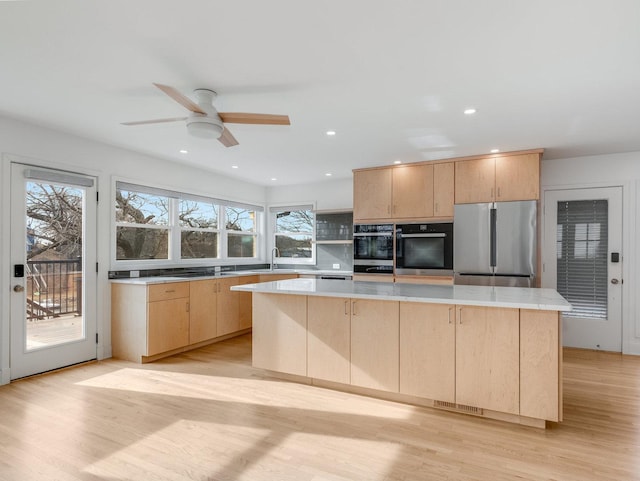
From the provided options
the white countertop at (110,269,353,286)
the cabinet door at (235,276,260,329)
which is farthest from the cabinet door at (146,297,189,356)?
the cabinet door at (235,276,260,329)

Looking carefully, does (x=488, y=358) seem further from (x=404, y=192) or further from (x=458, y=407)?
(x=404, y=192)

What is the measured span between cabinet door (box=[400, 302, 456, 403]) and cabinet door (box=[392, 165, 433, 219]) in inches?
89.1

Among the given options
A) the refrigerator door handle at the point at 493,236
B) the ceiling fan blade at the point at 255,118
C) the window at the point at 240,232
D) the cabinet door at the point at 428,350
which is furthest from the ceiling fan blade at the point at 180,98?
A: the window at the point at 240,232

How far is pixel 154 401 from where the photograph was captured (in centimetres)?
300

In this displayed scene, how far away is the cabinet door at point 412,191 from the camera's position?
4.88m

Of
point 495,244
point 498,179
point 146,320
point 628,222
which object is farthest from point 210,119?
point 628,222

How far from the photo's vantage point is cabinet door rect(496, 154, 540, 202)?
430cm

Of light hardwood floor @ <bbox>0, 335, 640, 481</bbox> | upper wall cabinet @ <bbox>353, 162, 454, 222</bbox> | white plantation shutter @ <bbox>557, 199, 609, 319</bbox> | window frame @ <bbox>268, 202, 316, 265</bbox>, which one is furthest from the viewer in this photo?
window frame @ <bbox>268, 202, 316, 265</bbox>

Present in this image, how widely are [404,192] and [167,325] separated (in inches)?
133

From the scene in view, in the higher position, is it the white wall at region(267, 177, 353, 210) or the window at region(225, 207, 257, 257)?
the white wall at region(267, 177, 353, 210)

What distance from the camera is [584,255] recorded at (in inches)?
187

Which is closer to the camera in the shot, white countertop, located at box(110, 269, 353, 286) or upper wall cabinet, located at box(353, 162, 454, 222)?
white countertop, located at box(110, 269, 353, 286)

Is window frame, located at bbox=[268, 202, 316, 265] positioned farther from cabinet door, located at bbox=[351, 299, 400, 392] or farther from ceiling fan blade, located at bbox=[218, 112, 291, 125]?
ceiling fan blade, located at bbox=[218, 112, 291, 125]

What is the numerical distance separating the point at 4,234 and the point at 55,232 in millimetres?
443
